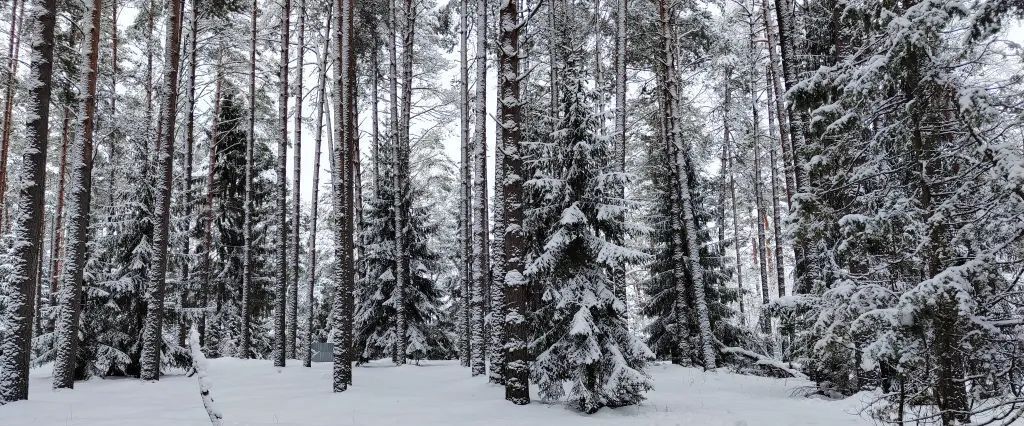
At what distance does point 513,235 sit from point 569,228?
1033 millimetres

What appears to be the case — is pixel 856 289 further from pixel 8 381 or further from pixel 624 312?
pixel 8 381

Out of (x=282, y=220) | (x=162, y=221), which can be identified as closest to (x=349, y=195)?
(x=162, y=221)

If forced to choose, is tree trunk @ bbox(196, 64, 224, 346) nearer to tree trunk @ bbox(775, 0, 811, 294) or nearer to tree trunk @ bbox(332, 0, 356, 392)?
tree trunk @ bbox(332, 0, 356, 392)

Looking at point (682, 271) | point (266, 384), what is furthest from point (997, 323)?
point (266, 384)

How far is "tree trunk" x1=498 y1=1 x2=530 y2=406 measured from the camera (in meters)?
9.08

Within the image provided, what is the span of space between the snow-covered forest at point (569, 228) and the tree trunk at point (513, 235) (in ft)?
0.18

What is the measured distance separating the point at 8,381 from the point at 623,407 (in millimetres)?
9826

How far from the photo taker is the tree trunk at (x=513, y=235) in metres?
9.08

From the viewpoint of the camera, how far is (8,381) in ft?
28.9

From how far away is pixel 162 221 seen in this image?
1248 centimetres

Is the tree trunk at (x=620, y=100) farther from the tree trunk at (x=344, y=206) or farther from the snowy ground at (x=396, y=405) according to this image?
the tree trunk at (x=344, y=206)

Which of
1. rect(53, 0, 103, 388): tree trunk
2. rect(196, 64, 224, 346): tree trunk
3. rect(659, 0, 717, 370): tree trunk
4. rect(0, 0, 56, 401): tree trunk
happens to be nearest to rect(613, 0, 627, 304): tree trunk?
rect(659, 0, 717, 370): tree trunk

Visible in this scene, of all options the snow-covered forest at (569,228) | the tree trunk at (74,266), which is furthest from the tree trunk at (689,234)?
the tree trunk at (74,266)

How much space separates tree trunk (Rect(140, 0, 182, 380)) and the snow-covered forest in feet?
0.22
